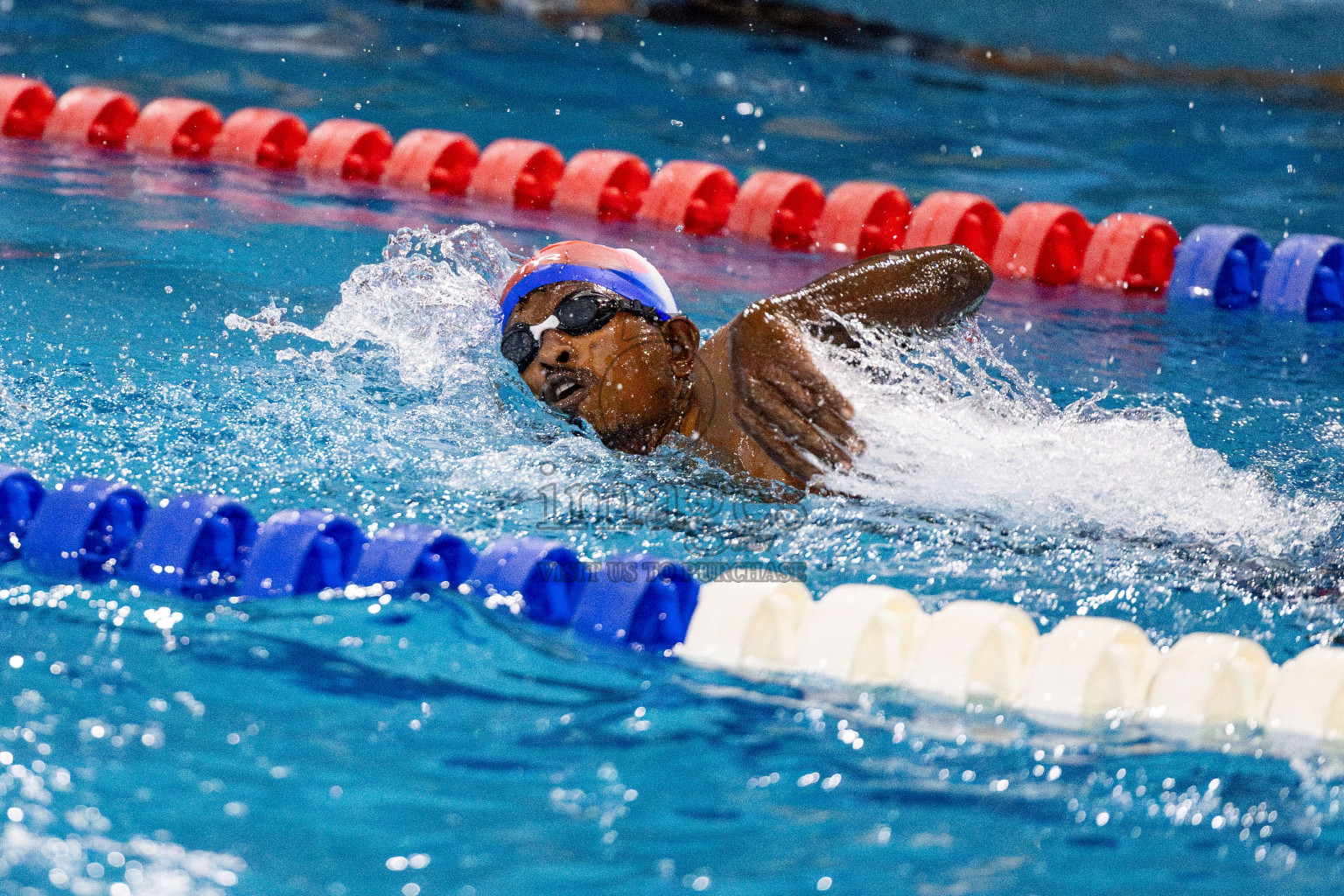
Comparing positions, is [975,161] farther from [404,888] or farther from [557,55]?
[404,888]

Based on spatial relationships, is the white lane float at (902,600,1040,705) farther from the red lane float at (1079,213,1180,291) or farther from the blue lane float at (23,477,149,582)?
the red lane float at (1079,213,1180,291)

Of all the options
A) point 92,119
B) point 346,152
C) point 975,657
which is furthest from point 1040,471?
point 92,119

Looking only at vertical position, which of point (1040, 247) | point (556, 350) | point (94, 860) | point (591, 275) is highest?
point (1040, 247)

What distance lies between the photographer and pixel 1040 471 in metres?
3.09

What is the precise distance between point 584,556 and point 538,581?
1.10ft

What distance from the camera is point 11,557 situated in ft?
8.97

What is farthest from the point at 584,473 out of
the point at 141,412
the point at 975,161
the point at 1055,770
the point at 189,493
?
the point at 975,161

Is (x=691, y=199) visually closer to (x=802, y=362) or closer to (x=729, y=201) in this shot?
(x=729, y=201)

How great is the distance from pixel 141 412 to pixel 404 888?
2070 mm

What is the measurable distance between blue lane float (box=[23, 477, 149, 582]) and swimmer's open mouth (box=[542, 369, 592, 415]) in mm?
885

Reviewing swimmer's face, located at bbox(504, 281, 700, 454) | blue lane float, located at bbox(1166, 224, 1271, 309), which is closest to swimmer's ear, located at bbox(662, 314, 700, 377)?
swimmer's face, located at bbox(504, 281, 700, 454)

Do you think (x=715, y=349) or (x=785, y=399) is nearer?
(x=785, y=399)

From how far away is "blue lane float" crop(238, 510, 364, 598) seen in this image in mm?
2586

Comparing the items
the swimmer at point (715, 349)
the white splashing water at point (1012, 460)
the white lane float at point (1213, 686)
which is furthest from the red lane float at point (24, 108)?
the white lane float at point (1213, 686)
